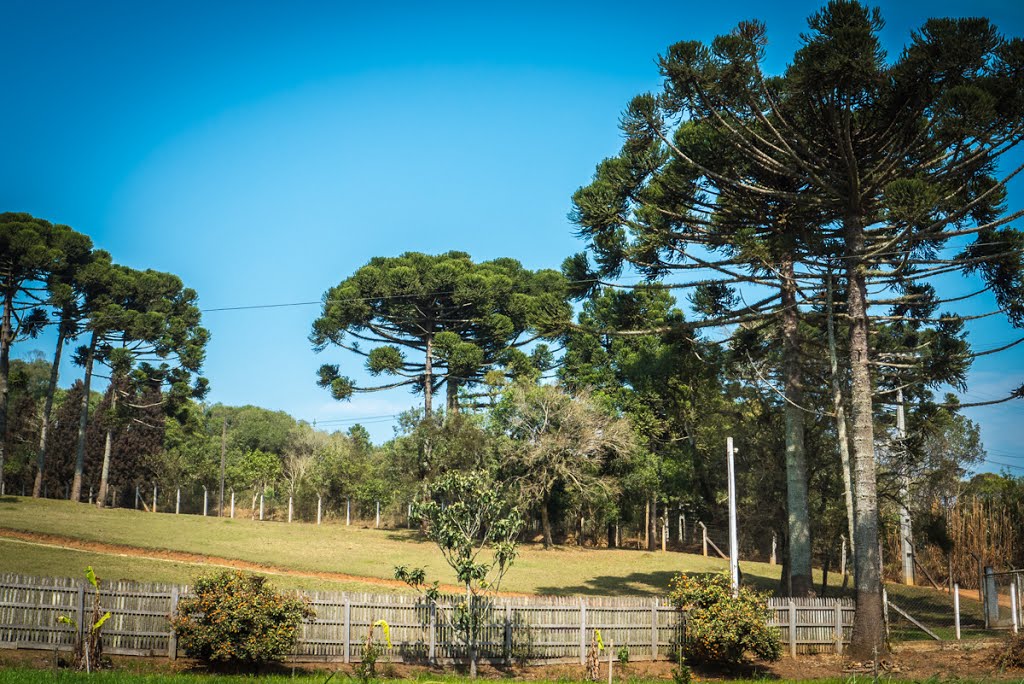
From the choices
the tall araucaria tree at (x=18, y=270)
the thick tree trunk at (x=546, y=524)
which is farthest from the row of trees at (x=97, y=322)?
the thick tree trunk at (x=546, y=524)

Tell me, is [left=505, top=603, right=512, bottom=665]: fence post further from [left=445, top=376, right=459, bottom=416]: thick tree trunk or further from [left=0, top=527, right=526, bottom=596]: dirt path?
[left=445, top=376, right=459, bottom=416]: thick tree trunk

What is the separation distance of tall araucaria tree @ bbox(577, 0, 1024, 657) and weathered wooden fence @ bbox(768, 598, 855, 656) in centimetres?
105

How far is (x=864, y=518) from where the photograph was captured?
18.5 meters

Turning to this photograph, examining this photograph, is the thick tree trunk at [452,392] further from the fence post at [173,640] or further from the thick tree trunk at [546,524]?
the fence post at [173,640]

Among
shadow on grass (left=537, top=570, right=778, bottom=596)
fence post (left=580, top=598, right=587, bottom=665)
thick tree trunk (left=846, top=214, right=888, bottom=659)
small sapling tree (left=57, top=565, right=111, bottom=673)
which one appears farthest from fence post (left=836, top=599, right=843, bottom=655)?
small sapling tree (left=57, top=565, right=111, bottom=673)

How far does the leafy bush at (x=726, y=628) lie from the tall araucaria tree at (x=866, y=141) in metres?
2.77

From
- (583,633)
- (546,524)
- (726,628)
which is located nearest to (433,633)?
(583,633)

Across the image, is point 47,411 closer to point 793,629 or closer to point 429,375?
point 429,375

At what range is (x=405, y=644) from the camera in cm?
1653

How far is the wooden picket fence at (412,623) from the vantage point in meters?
14.8

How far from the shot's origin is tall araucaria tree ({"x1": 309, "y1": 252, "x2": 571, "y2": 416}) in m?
54.0

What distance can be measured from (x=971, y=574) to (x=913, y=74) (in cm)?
2665

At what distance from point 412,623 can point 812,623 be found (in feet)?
31.6

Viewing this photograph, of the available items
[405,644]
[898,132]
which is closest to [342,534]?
[405,644]
